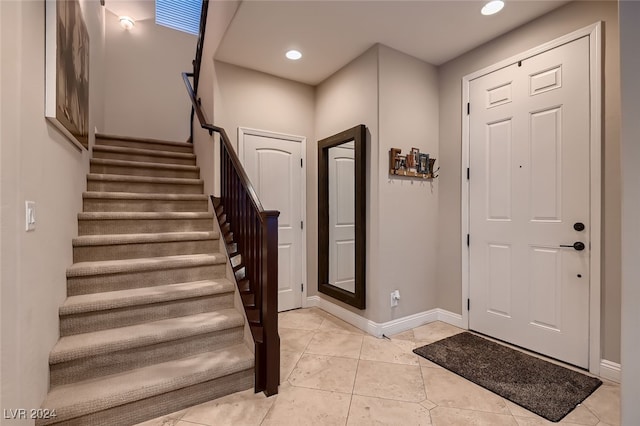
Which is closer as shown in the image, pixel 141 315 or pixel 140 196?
pixel 141 315

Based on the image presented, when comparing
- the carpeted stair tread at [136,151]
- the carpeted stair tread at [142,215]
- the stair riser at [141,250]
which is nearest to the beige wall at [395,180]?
the stair riser at [141,250]

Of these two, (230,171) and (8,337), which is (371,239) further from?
(8,337)

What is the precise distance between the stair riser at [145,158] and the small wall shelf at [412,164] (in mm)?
2472

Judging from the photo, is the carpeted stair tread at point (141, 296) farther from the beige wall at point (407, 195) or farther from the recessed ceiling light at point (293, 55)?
the recessed ceiling light at point (293, 55)

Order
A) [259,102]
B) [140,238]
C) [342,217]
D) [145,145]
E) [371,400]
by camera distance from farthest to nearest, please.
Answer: [145,145] → [342,217] → [259,102] → [140,238] → [371,400]

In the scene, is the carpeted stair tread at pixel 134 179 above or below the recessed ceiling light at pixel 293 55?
below

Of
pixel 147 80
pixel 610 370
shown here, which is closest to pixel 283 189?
pixel 610 370

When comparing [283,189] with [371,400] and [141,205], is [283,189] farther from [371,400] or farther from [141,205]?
[371,400]

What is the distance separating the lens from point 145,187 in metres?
3.03

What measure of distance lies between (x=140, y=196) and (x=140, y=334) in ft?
4.55

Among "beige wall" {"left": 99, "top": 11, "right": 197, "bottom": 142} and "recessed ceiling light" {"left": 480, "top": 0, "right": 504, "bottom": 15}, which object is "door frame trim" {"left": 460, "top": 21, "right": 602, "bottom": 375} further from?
"beige wall" {"left": 99, "top": 11, "right": 197, "bottom": 142}

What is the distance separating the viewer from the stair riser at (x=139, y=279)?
202 centimetres

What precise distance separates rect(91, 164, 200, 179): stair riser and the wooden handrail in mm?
1013

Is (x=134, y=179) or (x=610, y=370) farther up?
(x=134, y=179)
